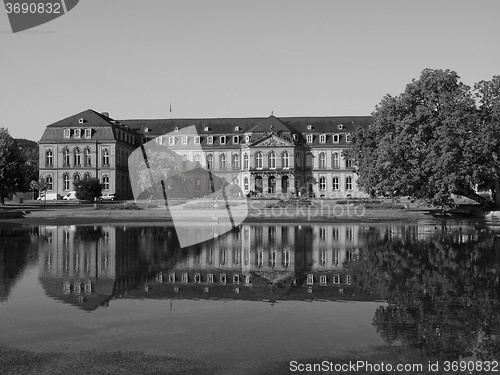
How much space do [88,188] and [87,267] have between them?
53065mm

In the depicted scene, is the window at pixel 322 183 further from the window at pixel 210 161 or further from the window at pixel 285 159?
the window at pixel 210 161

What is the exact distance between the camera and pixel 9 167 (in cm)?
Answer: 6631

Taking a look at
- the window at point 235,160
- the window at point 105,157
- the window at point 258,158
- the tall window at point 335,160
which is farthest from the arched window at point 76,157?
the tall window at point 335,160

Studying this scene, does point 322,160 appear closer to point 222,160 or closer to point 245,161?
point 245,161

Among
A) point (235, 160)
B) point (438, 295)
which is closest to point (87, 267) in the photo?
point (438, 295)

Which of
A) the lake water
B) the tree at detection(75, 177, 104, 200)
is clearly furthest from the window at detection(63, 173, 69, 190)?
the lake water

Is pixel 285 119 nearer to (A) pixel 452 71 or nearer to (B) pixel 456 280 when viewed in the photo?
(A) pixel 452 71

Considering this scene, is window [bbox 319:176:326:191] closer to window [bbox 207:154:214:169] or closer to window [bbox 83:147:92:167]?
window [bbox 207:154:214:169]

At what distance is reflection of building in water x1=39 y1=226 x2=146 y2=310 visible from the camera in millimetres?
14305

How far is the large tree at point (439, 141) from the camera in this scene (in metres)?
42.4

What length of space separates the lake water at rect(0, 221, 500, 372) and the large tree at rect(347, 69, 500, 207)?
19.1 metres

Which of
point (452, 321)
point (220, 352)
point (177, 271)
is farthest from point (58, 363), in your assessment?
point (177, 271)

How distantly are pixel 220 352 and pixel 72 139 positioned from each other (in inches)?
3460

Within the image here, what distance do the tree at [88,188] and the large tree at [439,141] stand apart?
37.3 meters
